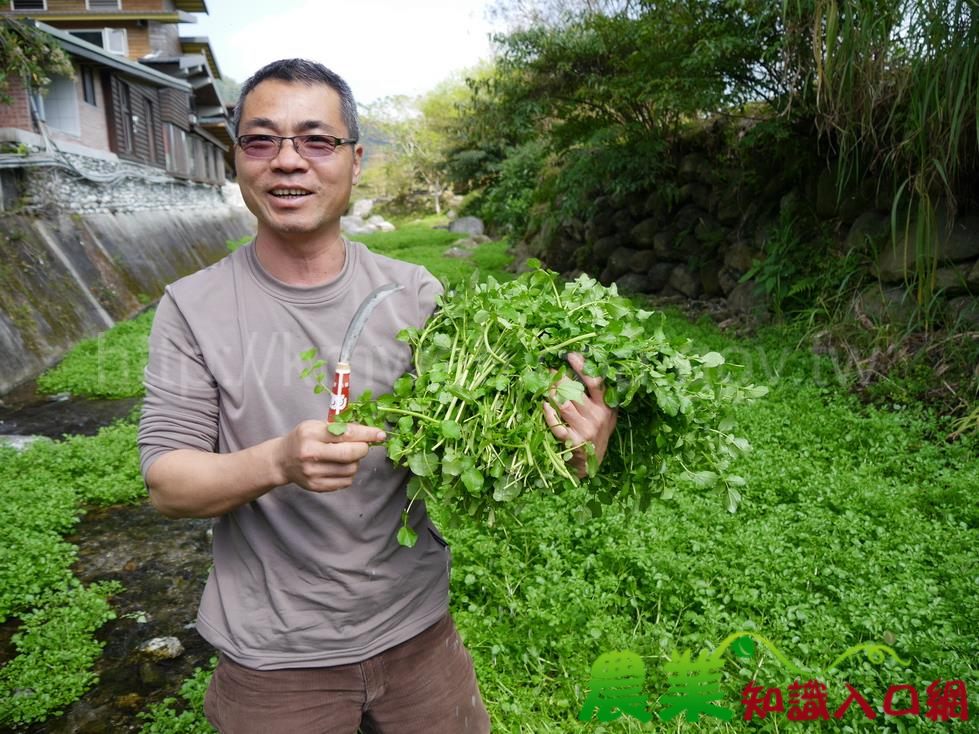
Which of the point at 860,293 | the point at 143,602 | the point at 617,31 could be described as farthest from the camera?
the point at 617,31

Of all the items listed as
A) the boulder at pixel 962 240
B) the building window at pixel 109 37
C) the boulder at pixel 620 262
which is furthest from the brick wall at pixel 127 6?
the boulder at pixel 962 240

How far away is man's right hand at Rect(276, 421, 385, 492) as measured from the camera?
1394mm

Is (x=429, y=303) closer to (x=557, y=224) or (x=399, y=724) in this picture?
(x=399, y=724)

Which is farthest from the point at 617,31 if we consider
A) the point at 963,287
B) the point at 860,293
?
the point at 963,287

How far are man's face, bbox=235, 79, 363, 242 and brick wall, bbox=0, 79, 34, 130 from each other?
41.8 feet

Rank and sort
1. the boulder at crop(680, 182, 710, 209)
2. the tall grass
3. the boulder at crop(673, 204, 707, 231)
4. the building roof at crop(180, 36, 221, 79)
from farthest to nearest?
the building roof at crop(180, 36, 221, 79), the boulder at crop(673, 204, 707, 231), the boulder at crop(680, 182, 710, 209), the tall grass

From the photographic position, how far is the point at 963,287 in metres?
5.76

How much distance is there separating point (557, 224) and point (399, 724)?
11.7 metres

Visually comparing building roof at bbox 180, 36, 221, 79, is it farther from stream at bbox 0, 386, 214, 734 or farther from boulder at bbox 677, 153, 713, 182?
stream at bbox 0, 386, 214, 734

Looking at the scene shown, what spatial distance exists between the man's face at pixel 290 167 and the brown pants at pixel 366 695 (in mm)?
1037

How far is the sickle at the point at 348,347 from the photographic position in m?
1.50

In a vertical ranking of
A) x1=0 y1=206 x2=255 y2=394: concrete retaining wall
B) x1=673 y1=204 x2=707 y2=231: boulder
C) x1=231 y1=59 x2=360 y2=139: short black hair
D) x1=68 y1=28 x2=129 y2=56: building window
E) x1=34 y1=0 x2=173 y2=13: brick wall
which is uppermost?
x1=34 y1=0 x2=173 y2=13: brick wall

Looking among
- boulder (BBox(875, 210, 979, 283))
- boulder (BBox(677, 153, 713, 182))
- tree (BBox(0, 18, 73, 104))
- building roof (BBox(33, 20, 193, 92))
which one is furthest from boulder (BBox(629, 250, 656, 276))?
building roof (BBox(33, 20, 193, 92))

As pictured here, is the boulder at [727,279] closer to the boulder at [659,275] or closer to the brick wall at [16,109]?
the boulder at [659,275]
